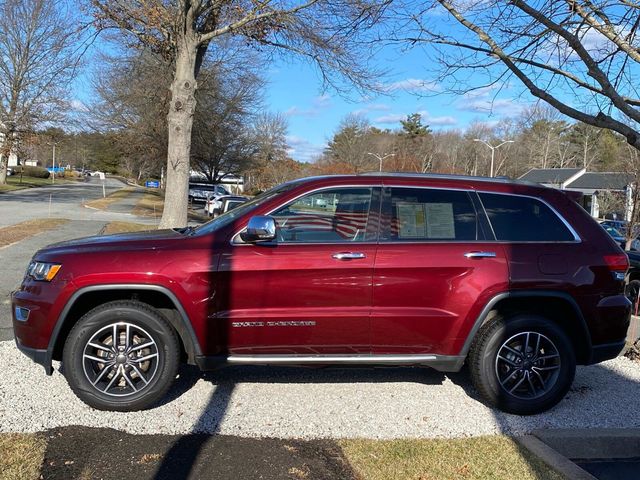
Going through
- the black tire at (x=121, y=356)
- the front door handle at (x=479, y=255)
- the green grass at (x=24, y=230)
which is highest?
the front door handle at (x=479, y=255)

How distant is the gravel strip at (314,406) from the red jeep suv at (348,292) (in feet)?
0.67

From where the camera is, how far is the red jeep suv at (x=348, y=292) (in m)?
4.19

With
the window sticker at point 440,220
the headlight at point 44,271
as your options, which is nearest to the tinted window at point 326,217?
the window sticker at point 440,220

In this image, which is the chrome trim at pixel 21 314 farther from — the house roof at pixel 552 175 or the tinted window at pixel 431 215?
the house roof at pixel 552 175

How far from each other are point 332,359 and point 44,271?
2.26 m

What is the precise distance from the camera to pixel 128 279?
4.12 metres

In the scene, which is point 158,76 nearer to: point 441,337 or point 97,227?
point 97,227

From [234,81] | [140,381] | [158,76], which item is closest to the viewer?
[140,381]

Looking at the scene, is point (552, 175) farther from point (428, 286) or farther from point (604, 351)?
point (428, 286)

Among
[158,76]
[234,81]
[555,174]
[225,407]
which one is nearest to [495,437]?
[225,407]

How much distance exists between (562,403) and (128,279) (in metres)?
3.68

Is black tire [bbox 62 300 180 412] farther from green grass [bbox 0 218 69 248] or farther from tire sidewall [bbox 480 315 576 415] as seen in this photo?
green grass [bbox 0 218 69 248]

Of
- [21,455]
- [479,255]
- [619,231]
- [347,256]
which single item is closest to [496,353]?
[479,255]

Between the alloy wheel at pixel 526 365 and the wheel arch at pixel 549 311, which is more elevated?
the wheel arch at pixel 549 311
